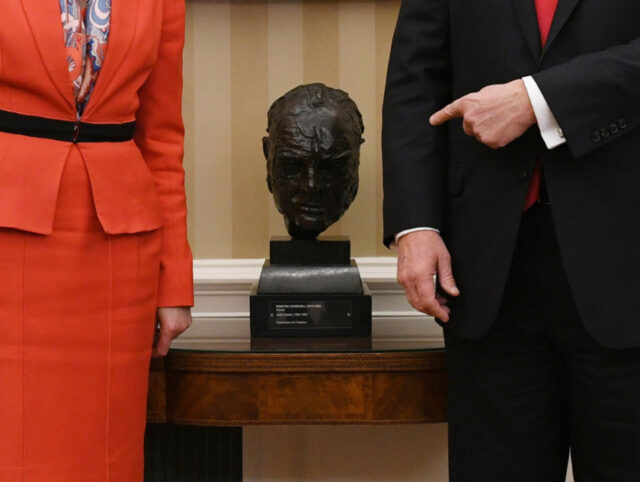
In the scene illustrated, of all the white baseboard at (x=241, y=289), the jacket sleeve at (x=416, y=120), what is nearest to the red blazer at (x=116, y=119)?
the jacket sleeve at (x=416, y=120)

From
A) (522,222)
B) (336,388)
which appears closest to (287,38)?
(336,388)

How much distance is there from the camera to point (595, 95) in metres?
1.21

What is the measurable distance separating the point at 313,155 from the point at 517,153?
747 millimetres

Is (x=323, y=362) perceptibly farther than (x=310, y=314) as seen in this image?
No

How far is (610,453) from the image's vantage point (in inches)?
51.6

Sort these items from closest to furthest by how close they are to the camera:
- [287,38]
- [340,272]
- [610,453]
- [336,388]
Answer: [610,453], [336,388], [340,272], [287,38]

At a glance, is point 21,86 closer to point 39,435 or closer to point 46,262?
point 46,262

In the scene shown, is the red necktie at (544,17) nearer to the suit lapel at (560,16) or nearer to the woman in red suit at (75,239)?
the suit lapel at (560,16)

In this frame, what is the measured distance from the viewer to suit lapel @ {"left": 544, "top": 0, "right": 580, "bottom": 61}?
1.25 meters

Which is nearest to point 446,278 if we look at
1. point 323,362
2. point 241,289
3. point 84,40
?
point 323,362

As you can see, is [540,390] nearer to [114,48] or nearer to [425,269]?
[425,269]

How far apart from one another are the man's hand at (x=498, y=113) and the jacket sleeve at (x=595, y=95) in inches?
1.4

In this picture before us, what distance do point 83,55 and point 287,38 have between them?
124 centimetres

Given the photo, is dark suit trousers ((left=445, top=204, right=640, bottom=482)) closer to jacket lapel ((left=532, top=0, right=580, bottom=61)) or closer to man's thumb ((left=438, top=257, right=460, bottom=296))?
man's thumb ((left=438, top=257, right=460, bottom=296))
